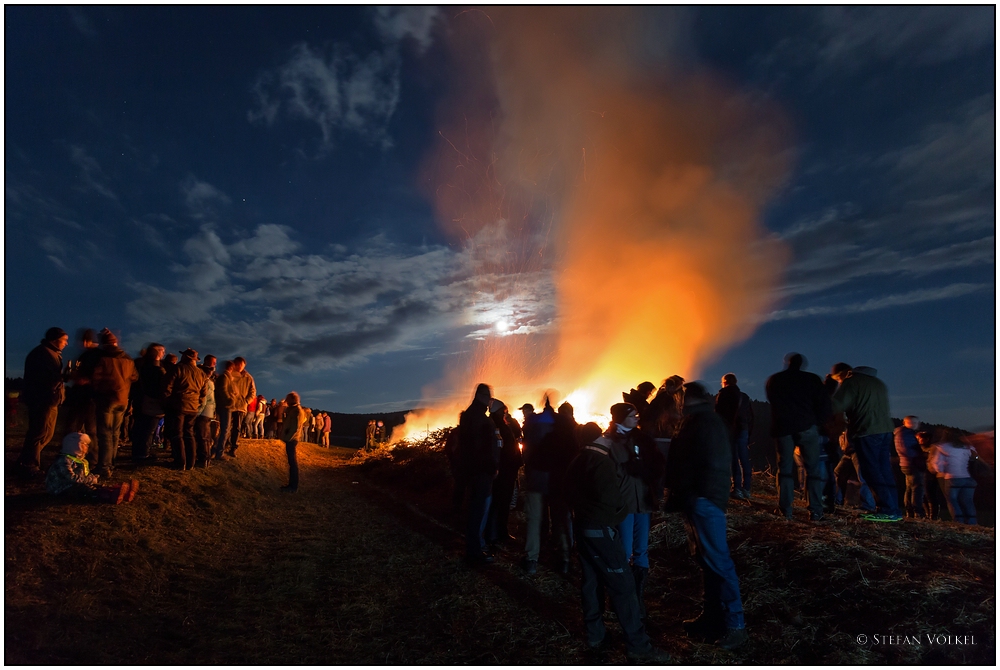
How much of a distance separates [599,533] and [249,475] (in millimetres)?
11218

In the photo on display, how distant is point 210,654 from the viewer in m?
5.15

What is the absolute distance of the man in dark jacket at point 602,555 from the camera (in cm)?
503

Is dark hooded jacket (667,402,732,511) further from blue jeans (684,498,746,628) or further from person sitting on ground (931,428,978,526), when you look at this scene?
person sitting on ground (931,428,978,526)

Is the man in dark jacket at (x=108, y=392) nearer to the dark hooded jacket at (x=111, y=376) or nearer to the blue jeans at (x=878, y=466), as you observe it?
the dark hooded jacket at (x=111, y=376)

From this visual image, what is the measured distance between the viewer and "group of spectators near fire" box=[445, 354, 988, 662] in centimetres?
522

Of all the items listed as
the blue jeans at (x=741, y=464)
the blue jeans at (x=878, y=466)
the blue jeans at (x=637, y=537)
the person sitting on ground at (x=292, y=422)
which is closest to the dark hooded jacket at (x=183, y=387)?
the person sitting on ground at (x=292, y=422)

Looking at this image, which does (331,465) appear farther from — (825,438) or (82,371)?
(825,438)

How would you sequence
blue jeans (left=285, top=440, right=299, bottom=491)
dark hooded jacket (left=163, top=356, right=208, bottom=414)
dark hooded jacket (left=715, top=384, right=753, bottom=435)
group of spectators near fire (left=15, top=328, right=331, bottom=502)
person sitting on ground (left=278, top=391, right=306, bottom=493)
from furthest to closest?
blue jeans (left=285, top=440, right=299, bottom=491), person sitting on ground (left=278, top=391, right=306, bottom=493), dark hooded jacket (left=163, top=356, right=208, bottom=414), dark hooded jacket (left=715, top=384, right=753, bottom=435), group of spectators near fire (left=15, top=328, right=331, bottom=502)

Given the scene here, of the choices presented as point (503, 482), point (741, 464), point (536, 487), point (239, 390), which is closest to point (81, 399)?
point (239, 390)

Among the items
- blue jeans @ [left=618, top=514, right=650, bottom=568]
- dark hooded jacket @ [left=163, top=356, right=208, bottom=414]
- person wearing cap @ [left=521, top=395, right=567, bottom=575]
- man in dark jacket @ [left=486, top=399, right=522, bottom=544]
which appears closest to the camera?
blue jeans @ [left=618, top=514, right=650, bottom=568]

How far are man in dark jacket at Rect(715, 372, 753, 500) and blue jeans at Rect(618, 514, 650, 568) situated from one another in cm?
413

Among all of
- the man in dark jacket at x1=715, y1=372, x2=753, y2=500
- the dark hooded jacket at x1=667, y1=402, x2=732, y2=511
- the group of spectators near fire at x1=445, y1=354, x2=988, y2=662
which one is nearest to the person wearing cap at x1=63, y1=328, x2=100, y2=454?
the group of spectators near fire at x1=445, y1=354, x2=988, y2=662

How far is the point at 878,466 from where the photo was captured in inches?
318

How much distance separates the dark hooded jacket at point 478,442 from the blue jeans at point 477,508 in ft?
0.41
